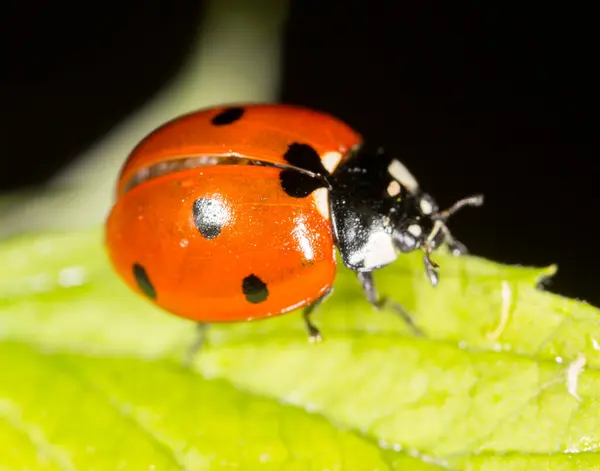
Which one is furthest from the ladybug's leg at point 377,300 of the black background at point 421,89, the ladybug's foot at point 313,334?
the black background at point 421,89

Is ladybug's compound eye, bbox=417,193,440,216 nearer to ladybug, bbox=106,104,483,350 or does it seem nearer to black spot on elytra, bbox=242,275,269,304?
ladybug, bbox=106,104,483,350

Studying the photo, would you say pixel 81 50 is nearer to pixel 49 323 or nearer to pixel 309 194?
pixel 49 323

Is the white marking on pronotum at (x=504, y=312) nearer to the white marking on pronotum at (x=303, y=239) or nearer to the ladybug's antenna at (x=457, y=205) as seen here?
the ladybug's antenna at (x=457, y=205)

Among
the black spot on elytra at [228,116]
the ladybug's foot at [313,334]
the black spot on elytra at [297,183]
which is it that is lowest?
the ladybug's foot at [313,334]

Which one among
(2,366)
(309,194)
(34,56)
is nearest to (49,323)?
(2,366)

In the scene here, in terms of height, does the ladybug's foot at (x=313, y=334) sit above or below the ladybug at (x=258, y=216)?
below

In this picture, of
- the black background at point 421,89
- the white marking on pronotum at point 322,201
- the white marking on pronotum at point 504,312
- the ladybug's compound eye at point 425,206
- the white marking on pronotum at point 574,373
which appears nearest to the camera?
the white marking on pronotum at point 574,373

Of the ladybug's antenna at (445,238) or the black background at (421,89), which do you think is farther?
the black background at (421,89)
